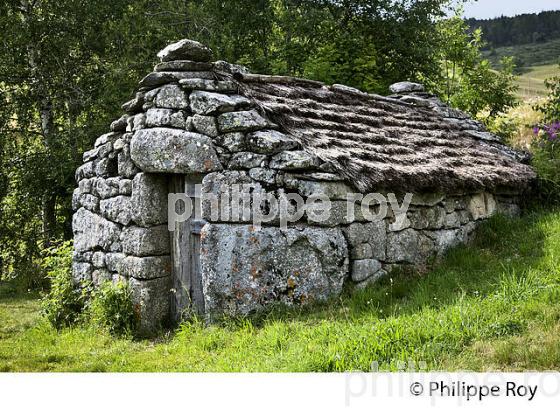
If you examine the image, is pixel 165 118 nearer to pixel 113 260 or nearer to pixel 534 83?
pixel 113 260

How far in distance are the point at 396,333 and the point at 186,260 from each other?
2.87 meters

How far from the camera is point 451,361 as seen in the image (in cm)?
394

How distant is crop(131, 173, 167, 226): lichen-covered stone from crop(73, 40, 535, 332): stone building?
0.01m

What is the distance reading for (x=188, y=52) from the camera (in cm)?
631

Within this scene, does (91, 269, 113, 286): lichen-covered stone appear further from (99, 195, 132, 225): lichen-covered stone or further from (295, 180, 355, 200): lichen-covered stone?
(295, 180, 355, 200): lichen-covered stone

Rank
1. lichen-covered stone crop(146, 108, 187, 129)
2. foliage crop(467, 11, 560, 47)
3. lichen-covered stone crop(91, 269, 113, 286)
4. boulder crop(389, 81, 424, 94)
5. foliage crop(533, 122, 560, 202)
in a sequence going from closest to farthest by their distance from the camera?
→ lichen-covered stone crop(146, 108, 187, 129) → lichen-covered stone crop(91, 269, 113, 286) → foliage crop(533, 122, 560, 202) → boulder crop(389, 81, 424, 94) → foliage crop(467, 11, 560, 47)

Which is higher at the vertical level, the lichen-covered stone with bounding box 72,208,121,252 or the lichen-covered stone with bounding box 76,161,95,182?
the lichen-covered stone with bounding box 76,161,95,182

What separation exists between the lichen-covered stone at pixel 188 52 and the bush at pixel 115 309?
8.62 feet

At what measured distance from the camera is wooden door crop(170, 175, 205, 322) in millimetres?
6340

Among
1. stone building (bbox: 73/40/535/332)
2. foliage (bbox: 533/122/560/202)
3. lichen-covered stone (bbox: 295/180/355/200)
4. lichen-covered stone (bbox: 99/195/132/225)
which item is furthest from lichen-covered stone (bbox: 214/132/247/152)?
foliage (bbox: 533/122/560/202)

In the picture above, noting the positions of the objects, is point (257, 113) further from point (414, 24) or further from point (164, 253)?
point (414, 24)

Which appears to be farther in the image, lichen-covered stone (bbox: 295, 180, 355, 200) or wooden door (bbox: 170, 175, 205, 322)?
wooden door (bbox: 170, 175, 205, 322)

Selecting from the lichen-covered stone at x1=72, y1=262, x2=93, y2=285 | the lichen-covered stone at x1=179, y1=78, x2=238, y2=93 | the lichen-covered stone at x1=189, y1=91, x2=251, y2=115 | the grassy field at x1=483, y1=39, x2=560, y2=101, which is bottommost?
the lichen-covered stone at x1=72, y1=262, x2=93, y2=285

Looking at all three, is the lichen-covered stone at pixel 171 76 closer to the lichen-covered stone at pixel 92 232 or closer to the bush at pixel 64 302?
the lichen-covered stone at pixel 92 232
